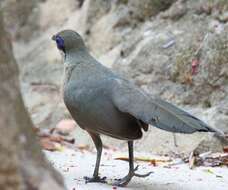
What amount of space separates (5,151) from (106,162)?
3.06 meters

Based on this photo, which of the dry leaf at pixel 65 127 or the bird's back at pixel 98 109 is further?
the dry leaf at pixel 65 127

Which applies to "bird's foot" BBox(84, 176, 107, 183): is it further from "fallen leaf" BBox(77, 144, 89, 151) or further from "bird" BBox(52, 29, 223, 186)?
"fallen leaf" BBox(77, 144, 89, 151)

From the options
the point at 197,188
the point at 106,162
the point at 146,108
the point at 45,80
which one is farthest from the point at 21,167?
the point at 45,80

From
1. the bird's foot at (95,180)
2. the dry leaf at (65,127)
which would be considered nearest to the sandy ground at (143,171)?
the bird's foot at (95,180)

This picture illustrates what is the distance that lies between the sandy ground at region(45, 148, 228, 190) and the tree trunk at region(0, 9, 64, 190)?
163cm

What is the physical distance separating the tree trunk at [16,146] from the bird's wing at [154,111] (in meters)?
1.42

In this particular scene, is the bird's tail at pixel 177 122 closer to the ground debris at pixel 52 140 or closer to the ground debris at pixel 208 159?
the ground debris at pixel 208 159

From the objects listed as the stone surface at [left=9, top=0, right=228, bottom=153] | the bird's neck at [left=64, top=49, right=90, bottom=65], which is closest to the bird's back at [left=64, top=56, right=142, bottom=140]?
the bird's neck at [left=64, top=49, right=90, bottom=65]

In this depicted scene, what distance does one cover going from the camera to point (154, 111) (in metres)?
3.78

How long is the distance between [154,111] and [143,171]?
121 centimetres

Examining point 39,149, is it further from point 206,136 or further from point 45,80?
point 45,80

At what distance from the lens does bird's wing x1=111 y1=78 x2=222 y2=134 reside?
3660mm

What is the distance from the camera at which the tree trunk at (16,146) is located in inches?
86.5

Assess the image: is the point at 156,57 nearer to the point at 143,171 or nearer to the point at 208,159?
the point at 208,159
